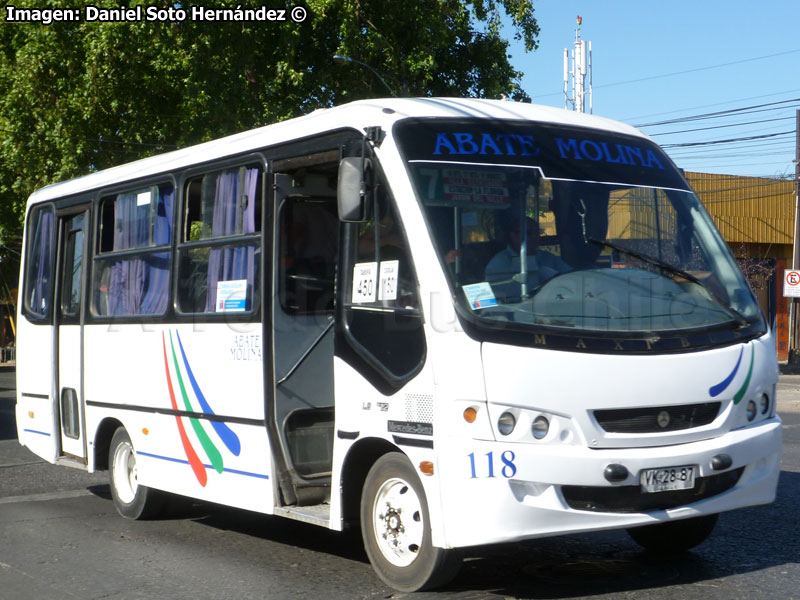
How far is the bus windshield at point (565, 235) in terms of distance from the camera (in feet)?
20.1

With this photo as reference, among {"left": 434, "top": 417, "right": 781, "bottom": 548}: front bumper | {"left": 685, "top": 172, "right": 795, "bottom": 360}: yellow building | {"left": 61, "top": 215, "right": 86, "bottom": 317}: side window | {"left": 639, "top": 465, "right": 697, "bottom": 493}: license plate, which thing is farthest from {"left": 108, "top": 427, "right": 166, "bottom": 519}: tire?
{"left": 685, "top": 172, "right": 795, "bottom": 360}: yellow building

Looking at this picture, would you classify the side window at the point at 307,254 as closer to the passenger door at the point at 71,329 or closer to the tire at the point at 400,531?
the tire at the point at 400,531

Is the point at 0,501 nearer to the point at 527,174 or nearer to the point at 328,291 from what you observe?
the point at 328,291

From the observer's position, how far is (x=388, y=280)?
6426 mm

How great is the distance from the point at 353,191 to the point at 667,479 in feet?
7.55

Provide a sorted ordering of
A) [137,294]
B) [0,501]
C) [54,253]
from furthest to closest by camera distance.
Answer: [54,253], [0,501], [137,294]

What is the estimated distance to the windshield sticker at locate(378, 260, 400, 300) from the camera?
20.9 ft

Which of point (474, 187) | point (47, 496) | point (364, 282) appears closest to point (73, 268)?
point (47, 496)

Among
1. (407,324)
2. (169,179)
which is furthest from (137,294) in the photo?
(407,324)

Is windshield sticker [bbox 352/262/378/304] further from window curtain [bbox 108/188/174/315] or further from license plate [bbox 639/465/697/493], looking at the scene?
window curtain [bbox 108/188/174/315]

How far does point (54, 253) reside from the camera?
11.0 metres

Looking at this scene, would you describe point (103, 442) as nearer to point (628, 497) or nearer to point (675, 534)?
point (675, 534)

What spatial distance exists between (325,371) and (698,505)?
105 inches

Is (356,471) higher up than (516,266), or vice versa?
(516,266)
